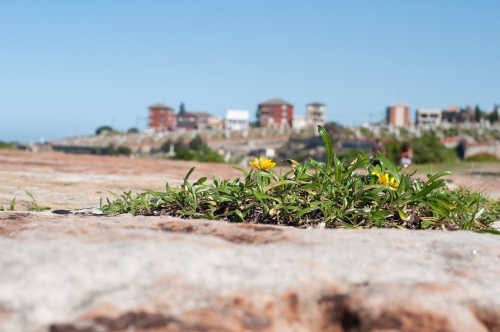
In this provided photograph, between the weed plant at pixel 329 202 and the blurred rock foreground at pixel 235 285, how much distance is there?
0.65 metres

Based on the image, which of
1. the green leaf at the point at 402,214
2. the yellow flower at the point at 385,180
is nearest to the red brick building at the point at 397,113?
the yellow flower at the point at 385,180

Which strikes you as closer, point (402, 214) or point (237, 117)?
point (402, 214)

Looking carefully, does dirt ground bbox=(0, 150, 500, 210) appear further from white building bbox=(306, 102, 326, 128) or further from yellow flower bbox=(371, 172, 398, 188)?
white building bbox=(306, 102, 326, 128)

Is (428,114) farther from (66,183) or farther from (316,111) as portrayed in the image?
(66,183)

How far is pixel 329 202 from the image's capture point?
213 centimetres

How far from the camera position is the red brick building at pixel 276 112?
9838 cm

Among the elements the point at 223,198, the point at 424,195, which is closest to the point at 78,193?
the point at 223,198

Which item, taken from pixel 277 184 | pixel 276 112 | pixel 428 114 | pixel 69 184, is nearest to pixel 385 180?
pixel 277 184

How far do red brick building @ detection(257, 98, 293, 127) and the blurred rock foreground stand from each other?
3776 inches

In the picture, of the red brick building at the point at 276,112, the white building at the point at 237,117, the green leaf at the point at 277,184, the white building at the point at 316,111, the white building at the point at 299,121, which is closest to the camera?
the green leaf at the point at 277,184

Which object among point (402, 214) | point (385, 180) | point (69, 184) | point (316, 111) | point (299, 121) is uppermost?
point (316, 111)

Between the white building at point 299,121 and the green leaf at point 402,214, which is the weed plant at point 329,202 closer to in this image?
the green leaf at point 402,214

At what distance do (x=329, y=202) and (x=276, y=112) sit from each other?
3860 inches

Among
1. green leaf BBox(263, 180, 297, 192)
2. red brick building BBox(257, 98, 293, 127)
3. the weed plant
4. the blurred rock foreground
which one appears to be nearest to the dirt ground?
the weed plant
